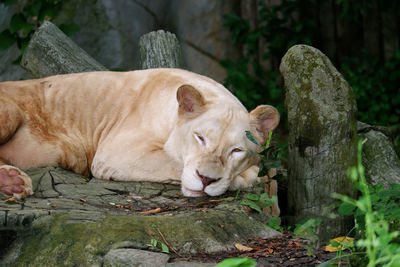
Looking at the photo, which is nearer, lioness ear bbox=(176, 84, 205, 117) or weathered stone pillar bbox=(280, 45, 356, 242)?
weathered stone pillar bbox=(280, 45, 356, 242)

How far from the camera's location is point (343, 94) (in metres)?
4.25

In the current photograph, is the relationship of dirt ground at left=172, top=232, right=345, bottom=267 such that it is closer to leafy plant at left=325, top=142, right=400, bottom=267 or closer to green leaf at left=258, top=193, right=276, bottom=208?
leafy plant at left=325, top=142, right=400, bottom=267

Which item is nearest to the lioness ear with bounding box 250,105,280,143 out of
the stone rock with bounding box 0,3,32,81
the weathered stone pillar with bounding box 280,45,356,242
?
the weathered stone pillar with bounding box 280,45,356,242

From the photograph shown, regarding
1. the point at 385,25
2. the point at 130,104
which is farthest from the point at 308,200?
the point at 385,25

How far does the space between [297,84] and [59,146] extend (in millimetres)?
2156

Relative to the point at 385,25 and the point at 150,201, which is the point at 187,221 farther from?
the point at 385,25

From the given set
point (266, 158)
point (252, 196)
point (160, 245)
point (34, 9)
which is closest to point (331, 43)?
point (34, 9)

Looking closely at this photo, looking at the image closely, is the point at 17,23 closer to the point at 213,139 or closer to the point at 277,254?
the point at 213,139

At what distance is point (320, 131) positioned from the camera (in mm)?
4211

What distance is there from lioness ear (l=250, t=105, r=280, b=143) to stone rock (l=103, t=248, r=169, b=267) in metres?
1.76

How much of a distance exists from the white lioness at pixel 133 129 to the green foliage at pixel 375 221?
1.12 m

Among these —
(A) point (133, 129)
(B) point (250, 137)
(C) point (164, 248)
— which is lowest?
(C) point (164, 248)

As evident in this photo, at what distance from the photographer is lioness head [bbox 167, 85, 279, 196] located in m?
4.23

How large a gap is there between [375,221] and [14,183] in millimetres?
2472
